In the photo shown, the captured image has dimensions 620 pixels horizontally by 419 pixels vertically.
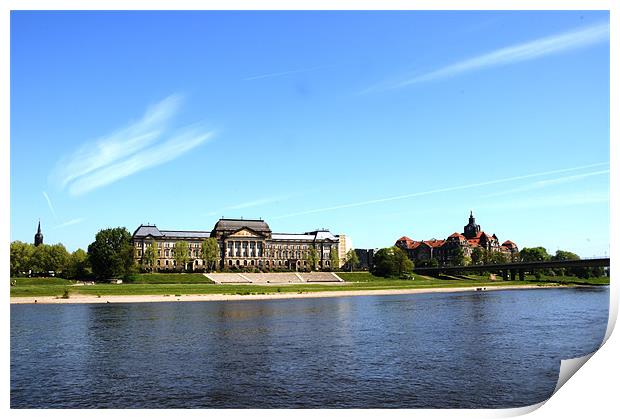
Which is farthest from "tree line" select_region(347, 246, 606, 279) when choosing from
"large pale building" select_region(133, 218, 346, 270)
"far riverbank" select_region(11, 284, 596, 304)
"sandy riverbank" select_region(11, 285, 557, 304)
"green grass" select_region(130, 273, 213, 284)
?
"green grass" select_region(130, 273, 213, 284)

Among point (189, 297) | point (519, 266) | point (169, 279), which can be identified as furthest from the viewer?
point (519, 266)

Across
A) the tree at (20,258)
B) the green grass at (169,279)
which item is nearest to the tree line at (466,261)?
the green grass at (169,279)

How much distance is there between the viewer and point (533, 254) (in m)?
155

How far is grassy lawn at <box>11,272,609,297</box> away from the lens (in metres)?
72.8

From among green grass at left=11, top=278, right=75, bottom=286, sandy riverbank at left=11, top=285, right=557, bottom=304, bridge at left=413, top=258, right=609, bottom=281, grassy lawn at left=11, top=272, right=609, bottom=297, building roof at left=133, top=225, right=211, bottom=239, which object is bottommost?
sandy riverbank at left=11, top=285, right=557, bottom=304

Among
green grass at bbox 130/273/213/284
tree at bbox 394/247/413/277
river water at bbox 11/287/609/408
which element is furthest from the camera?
tree at bbox 394/247/413/277

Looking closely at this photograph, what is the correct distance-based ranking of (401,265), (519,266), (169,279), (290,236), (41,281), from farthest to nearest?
(290,236) < (401,265) < (519,266) < (169,279) < (41,281)

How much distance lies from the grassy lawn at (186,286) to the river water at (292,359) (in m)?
25.5

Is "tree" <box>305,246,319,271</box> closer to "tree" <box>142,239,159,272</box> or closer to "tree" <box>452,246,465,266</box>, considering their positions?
"tree" <box>142,239,159,272</box>

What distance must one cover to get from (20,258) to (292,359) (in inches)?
3335

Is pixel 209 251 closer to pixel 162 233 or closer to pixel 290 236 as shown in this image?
pixel 162 233

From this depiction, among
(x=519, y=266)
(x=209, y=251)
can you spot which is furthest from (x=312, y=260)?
(x=519, y=266)

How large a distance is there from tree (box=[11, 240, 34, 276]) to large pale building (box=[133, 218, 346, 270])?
31369mm
